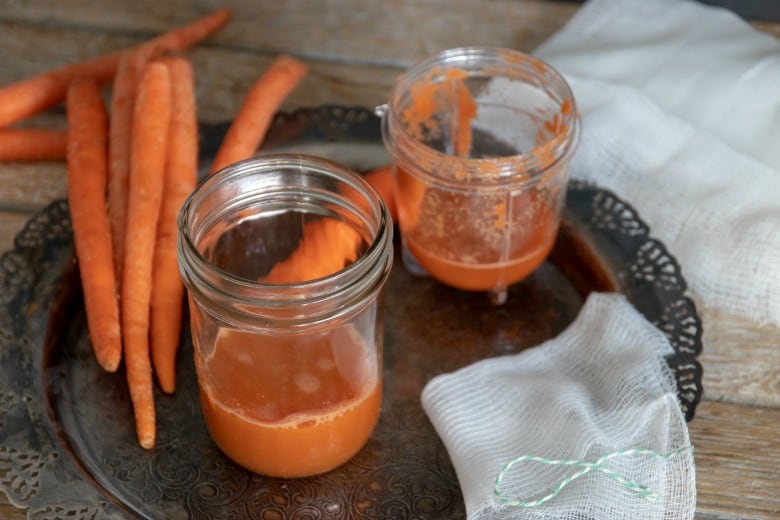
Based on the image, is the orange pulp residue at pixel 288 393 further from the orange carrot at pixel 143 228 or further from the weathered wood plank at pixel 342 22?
the weathered wood plank at pixel 342 22

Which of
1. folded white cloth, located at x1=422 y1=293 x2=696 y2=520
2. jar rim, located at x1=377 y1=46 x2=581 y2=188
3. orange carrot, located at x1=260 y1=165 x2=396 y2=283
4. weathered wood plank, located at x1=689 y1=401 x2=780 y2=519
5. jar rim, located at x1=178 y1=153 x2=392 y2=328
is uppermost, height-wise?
jar rim, located at x1=178 y1=153 x2=392 y2=328

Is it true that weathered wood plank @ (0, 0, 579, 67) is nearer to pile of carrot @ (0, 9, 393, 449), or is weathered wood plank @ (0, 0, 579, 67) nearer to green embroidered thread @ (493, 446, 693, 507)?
pile of carrot @ (0, 9, 393, 449)

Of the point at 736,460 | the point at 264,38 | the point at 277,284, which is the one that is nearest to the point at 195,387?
the point at 277,284

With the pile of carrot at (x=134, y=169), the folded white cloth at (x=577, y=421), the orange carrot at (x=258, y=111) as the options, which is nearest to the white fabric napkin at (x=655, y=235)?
the folded white cloth at (x=577, y=421)

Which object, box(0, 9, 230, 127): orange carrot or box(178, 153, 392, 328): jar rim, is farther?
box(0, 9, 230, 127): orange carrot

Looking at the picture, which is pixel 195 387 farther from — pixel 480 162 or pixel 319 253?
pixel 480 162

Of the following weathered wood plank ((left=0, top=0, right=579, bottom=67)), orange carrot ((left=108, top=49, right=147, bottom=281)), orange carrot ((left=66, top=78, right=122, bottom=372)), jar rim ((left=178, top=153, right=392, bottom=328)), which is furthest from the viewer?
weathered wood plank ((left=0, top=0, right=579, bottom=67))

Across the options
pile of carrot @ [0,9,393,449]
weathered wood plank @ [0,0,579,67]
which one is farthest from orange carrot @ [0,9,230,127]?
weathered wood plank @ [0,0,579,67]
